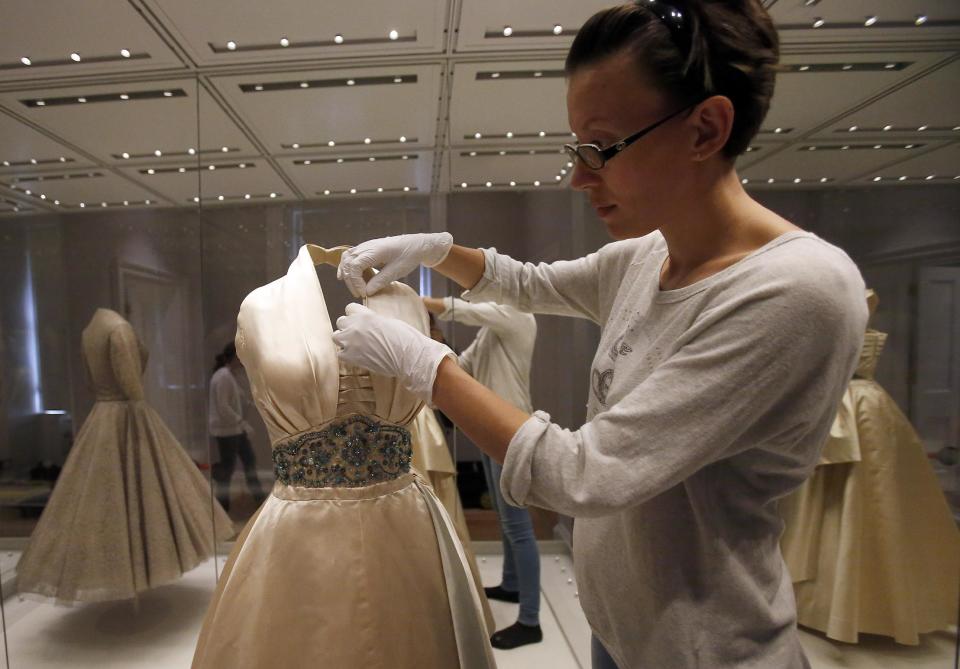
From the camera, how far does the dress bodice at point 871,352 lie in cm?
164

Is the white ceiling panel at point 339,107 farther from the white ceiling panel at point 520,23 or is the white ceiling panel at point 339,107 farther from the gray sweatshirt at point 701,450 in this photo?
the gray sweatshirt at point 701,450

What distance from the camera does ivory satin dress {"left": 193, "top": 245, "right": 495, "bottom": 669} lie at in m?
0.79

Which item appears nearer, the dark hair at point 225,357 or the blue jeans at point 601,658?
the blue jeans at point 601,658

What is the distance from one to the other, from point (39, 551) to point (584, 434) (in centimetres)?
215

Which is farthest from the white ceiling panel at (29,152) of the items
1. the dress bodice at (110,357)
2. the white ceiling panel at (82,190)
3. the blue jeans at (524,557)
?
the blue jeans at (524,557)

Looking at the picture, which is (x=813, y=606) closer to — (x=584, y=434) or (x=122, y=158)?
(x=584, y=434)

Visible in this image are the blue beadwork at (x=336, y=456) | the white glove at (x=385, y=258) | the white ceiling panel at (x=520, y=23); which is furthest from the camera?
the white ceiling panel at (x=520, y=23)

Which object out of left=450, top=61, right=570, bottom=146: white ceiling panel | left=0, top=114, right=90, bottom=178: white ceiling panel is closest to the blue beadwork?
left=450, top=61, right=570, bottom=146: white ceiling panel

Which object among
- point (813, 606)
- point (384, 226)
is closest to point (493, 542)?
point (813, 606)

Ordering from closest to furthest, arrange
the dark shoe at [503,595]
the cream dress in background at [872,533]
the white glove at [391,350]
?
the white glove at [391,350], the cream dress in background at [872,533], the dark shoe at [503,595]

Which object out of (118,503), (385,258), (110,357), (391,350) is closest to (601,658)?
(391,350)

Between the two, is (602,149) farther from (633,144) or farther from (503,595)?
(503,595)

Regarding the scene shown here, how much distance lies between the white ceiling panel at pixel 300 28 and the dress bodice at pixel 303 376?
996 mm

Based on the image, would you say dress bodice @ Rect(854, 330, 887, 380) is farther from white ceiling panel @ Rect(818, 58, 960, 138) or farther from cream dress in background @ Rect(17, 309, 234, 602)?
cream dress in background @ Rect(17, 309, 234, 602)
